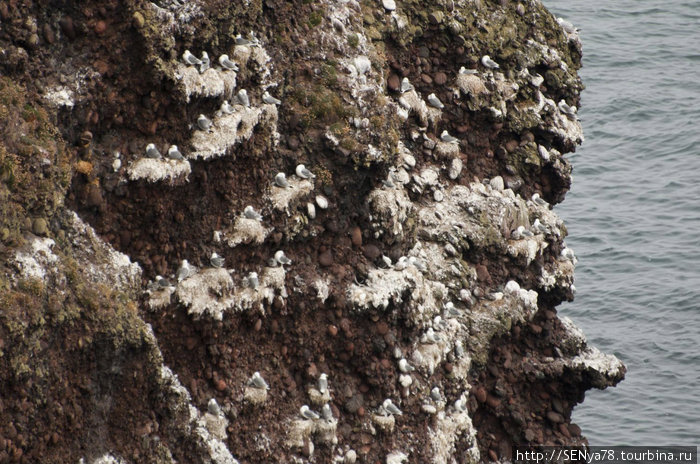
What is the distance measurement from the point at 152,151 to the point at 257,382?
13.0 ft

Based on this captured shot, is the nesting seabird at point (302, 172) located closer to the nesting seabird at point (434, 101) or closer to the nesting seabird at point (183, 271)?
the nesting seabird at point (183, 271)

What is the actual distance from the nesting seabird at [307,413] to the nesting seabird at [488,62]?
28.0 ft

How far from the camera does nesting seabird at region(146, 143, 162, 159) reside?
13.8 meters

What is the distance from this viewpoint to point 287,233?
51.8 feet

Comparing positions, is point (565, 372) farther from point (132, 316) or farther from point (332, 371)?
point (132, 316)

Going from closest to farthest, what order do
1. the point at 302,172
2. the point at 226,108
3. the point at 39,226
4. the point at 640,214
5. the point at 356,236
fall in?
the point at 39,226, the point at 226,108, the point at 302,172, the point at 356,236, the point at 640,214

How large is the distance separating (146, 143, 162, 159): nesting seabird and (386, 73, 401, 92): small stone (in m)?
6.09

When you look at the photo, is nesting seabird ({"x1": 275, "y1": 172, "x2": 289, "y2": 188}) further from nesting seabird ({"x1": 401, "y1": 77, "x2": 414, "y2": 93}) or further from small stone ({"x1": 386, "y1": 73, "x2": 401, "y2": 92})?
nesting seabird ({"x1": 401, "y1": 77, "x2": 414, "y2": 93})

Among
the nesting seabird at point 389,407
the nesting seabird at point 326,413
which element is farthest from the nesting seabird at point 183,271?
the nesting seabird at point 389,407

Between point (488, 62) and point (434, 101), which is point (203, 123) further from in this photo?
point (488, 62)

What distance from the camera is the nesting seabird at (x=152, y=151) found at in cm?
1384

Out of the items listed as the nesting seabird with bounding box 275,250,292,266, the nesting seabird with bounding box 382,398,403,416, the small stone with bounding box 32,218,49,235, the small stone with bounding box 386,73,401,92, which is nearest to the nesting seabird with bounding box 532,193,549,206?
the small stone with bounding box 386,73,401,92

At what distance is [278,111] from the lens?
640 inches

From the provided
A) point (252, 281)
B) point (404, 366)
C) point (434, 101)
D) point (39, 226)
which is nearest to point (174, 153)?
point (252, 281)
